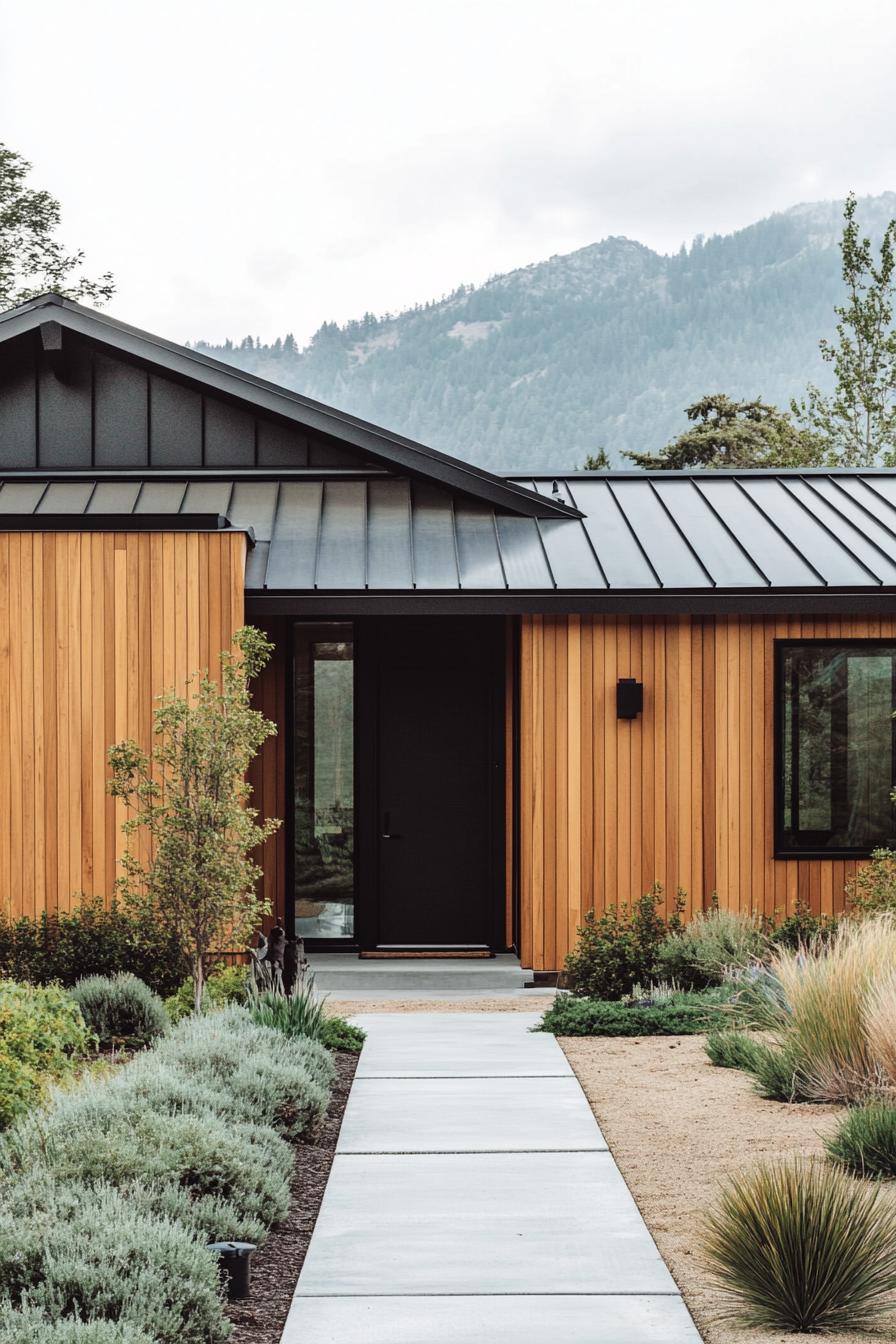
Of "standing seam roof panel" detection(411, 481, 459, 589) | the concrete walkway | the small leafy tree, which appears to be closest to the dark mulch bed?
the concrete walkway

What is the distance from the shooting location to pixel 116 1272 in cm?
385

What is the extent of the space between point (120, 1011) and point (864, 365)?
21.8m

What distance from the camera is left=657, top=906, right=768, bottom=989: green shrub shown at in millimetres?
9234

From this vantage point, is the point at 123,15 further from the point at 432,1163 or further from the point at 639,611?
the point at 432,1163

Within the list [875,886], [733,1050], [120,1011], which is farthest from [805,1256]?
[875,886]

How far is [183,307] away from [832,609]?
102 m

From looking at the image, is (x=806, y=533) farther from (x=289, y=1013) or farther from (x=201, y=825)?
(x=289, y=1013)

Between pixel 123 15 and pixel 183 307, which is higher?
pixel 183 307

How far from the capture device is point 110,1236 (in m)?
3.98

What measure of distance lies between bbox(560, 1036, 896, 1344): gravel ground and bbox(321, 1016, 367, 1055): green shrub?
1183mm

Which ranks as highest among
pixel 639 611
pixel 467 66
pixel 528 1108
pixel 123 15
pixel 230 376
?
pixel 467 66

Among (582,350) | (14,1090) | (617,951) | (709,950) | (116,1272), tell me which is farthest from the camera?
(582,350)

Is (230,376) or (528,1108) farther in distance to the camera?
(230,376)

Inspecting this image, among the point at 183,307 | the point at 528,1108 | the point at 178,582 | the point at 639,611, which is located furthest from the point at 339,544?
the point at 183,307
